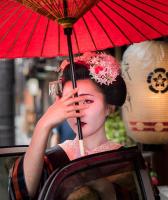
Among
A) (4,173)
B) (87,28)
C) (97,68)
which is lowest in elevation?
(4,173)

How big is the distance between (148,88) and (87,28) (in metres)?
1.89

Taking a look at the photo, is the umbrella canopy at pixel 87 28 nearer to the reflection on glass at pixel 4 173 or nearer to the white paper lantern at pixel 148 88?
the reflection on glass at pixel 4 173

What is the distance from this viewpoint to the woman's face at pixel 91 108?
2.63 metres

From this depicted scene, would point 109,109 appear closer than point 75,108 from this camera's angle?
No

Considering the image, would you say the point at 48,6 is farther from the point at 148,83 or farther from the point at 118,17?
the point at 148,83

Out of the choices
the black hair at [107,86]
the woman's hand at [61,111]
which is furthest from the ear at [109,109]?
the woman's hand at [61,111]

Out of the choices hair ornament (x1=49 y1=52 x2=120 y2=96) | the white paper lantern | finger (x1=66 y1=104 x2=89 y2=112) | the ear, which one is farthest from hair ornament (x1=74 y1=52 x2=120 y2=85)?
the white paper lantern

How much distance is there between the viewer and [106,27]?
10.4ft

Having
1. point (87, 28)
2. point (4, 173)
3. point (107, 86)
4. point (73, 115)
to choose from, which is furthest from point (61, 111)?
point (87, 28)

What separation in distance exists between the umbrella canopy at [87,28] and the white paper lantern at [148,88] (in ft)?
5.39

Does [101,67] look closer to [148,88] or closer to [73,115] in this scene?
[73,115]

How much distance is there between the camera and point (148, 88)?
16.0 ft

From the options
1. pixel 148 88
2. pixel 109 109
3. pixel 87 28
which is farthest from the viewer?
pixel 148 88

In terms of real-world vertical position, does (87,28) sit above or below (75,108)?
above
